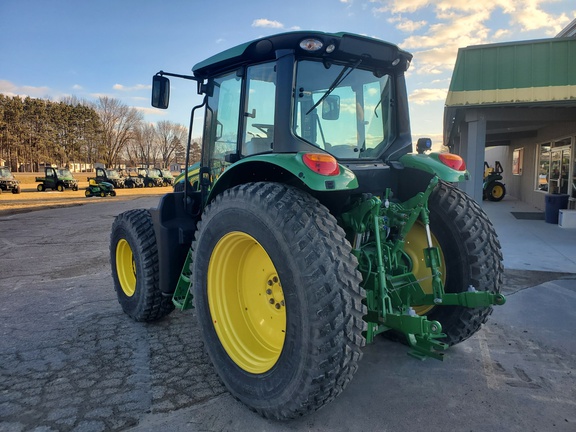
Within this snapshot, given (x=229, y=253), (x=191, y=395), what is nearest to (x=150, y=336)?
(x=191, y=395)

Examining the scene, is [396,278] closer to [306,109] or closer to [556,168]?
[306,109]

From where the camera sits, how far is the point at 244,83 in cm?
345

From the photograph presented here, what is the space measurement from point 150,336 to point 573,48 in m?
9.99

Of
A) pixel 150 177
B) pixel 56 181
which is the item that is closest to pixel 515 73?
pixel 56 181

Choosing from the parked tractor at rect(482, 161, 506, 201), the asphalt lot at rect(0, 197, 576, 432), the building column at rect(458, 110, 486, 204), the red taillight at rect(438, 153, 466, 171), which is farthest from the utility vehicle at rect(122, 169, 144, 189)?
the red taillight at rect(438, 153, 466, 171)

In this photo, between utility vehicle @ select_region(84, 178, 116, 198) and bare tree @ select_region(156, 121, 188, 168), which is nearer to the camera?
utility vehicle @ select_region(84, 178, 116, 198)

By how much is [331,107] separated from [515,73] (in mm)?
8015

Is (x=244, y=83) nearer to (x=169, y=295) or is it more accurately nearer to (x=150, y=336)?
(x=169, y=295)

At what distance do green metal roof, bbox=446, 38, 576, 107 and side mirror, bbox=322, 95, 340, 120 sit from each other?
738cm

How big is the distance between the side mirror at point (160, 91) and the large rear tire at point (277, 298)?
144cm

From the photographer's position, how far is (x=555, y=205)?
11562 mm

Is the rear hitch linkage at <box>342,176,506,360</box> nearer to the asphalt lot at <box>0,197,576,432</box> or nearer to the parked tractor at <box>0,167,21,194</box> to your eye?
the asphalt lot at <box>0,197,576,432</box>

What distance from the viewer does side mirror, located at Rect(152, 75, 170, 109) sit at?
3843 mm

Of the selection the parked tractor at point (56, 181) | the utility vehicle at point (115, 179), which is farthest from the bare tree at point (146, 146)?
the parked tractor at point (56, 181)
